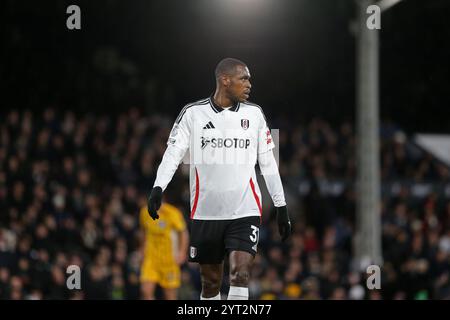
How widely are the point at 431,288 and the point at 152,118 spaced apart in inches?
282

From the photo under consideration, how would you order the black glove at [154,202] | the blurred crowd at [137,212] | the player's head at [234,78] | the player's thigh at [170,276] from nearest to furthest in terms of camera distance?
the black glove at [154,202] < the player's head at [234,78] < the player's thigh at [170,276] < the blurred crowd at [137,212]

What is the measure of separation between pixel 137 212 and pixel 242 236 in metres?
8.35

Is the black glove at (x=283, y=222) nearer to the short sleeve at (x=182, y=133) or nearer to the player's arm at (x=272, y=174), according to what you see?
the player's arm at (x=272, y=174)

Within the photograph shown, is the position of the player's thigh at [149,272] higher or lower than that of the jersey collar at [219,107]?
lower

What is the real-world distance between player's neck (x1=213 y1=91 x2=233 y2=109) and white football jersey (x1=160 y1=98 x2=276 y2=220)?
0.08 feet

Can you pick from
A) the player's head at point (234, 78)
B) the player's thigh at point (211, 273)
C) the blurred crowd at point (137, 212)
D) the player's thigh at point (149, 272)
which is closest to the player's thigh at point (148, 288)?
the player's thigh at point (149, 272)

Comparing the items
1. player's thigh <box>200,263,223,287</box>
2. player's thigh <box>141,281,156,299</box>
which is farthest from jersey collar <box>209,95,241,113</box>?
player's thigh <box>141,281,156,299</box>

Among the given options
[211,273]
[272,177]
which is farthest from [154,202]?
[272,177]

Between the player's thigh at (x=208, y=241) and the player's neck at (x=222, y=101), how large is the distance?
0.85 metres

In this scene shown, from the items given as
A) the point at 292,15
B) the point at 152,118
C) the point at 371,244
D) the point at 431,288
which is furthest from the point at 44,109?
the point at 431,288

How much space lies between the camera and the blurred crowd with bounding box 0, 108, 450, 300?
44.9 feet

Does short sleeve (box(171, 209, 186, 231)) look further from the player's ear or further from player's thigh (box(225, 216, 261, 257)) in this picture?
the player's ear

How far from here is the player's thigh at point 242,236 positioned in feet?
24.0
